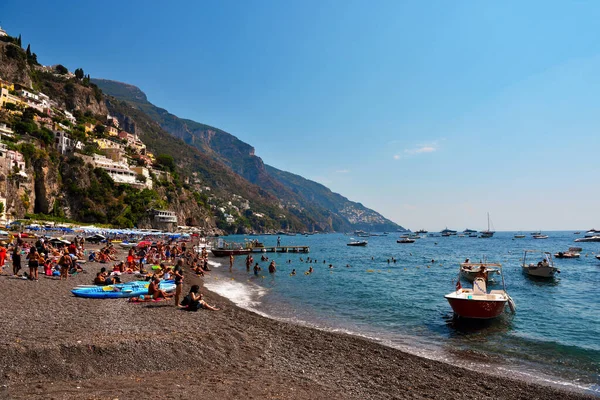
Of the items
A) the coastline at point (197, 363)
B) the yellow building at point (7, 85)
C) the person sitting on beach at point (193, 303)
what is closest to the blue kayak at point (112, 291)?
the coastline at point (197, 363)

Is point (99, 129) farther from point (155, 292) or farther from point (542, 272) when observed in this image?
point (542, 272)

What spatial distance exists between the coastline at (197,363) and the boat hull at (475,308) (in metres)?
6.43

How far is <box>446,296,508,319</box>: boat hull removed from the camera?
1639 centimetres

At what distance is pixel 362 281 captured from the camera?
32.3 metres

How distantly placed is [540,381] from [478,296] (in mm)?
7600

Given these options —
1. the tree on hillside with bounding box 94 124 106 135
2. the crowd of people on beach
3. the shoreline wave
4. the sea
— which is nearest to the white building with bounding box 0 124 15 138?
the crowd of people on beach

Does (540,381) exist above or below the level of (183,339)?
below

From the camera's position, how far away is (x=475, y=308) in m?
16.4

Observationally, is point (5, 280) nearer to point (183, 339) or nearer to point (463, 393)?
point (183, 339)

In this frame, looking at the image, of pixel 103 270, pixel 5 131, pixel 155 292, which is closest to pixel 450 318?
pixel 155 292

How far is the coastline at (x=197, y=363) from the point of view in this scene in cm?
741

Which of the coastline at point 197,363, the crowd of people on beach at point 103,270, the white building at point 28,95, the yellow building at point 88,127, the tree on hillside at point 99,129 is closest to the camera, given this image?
the coastline at point 197,363

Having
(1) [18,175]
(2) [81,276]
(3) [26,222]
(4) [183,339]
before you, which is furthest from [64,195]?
(4) [183,339]

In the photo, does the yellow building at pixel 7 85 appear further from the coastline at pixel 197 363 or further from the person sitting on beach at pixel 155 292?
the coastline at pixel 197 363
